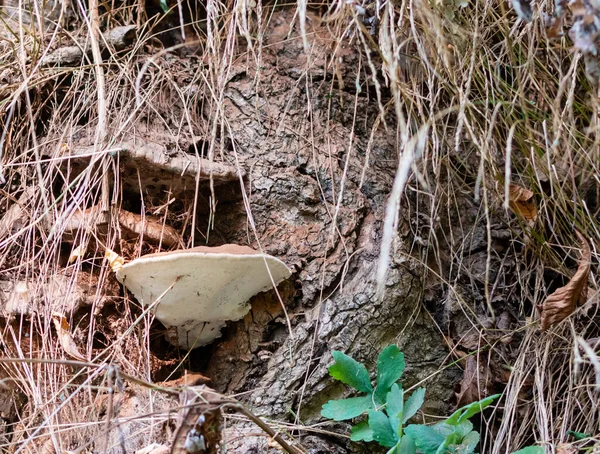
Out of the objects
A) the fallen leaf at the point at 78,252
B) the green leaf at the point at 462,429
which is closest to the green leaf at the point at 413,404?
the green leaf at the point at 462,429

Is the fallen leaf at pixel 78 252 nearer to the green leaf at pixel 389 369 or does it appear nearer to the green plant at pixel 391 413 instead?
the green plant at pixel 391 413

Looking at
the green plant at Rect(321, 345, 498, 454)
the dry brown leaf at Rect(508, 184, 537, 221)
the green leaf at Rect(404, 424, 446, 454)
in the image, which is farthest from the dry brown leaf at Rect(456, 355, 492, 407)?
the dry brown leaf at Rect(508, 184, 537, 221)

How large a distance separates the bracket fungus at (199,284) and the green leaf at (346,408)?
368mm

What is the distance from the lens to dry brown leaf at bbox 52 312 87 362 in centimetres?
174

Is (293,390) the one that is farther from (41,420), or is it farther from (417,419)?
(41,420)

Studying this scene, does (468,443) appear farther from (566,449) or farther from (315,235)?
(315,235)

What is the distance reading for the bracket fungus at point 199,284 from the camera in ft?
5.18

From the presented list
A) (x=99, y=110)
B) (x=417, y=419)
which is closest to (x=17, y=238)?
(x=99, y=110)

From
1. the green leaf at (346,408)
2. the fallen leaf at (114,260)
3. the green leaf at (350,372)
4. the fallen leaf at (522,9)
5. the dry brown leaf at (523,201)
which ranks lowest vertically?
the green leaf at (346,408)

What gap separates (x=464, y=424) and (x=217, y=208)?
985mm

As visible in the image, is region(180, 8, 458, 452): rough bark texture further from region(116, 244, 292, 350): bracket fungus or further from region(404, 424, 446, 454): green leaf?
region(404, 424, 446, 454): green leaf

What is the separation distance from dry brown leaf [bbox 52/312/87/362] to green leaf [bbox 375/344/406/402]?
0.82 meters

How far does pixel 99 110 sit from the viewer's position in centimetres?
186

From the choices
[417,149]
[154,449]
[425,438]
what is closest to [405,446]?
[425,438]
